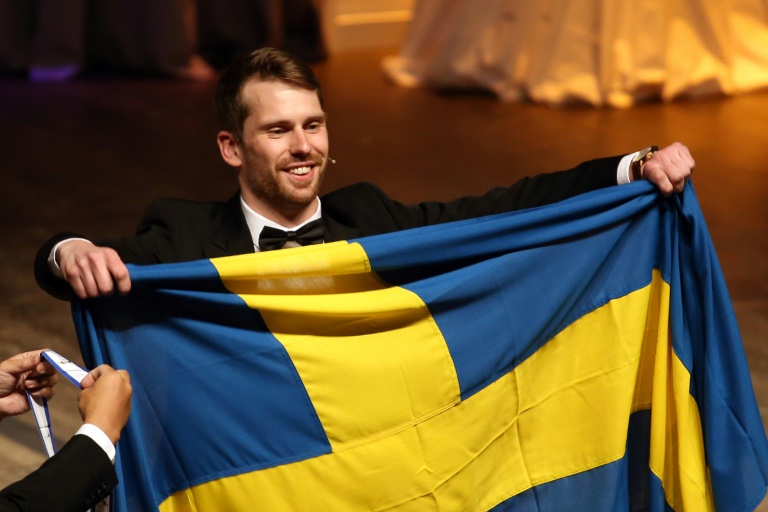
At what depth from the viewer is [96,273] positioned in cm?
167

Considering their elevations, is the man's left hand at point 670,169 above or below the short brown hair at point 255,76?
below

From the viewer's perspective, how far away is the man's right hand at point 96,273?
1667 millimetres

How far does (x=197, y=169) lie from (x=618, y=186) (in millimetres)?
3419

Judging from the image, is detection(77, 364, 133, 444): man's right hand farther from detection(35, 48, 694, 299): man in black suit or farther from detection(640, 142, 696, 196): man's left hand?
detection(640, 142, 696, 196): man's left hand

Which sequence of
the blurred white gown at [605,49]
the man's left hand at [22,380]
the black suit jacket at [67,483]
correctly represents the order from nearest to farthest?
1. the black suit jacket at [67,483]
2. the man's left hand at [22,380]
3. the blurred white gown at [605,49]

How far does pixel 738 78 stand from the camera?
6.36m

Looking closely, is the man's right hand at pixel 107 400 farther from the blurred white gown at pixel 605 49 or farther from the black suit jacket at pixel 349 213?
the blurred white gown at pixel 605 49

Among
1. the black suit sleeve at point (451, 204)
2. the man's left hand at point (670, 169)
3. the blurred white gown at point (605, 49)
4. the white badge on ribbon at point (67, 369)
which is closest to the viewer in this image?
the white badge on ribbon at point (67, 369)

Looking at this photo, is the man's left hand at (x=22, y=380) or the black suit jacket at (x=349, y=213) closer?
the man's left hand at (x=22, y=380)

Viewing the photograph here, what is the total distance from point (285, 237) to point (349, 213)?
16 cm

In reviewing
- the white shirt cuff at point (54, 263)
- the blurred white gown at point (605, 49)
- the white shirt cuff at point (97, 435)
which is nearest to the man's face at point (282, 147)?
the white shirt cuff at point (54, 263)

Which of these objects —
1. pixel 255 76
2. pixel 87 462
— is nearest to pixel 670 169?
pixel 255 76

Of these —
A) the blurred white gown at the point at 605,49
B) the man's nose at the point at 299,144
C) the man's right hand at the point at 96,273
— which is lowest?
the man's right hand at the point at 96,273

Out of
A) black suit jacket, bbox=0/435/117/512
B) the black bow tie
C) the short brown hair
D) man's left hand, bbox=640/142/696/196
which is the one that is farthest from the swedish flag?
the short brown hair
